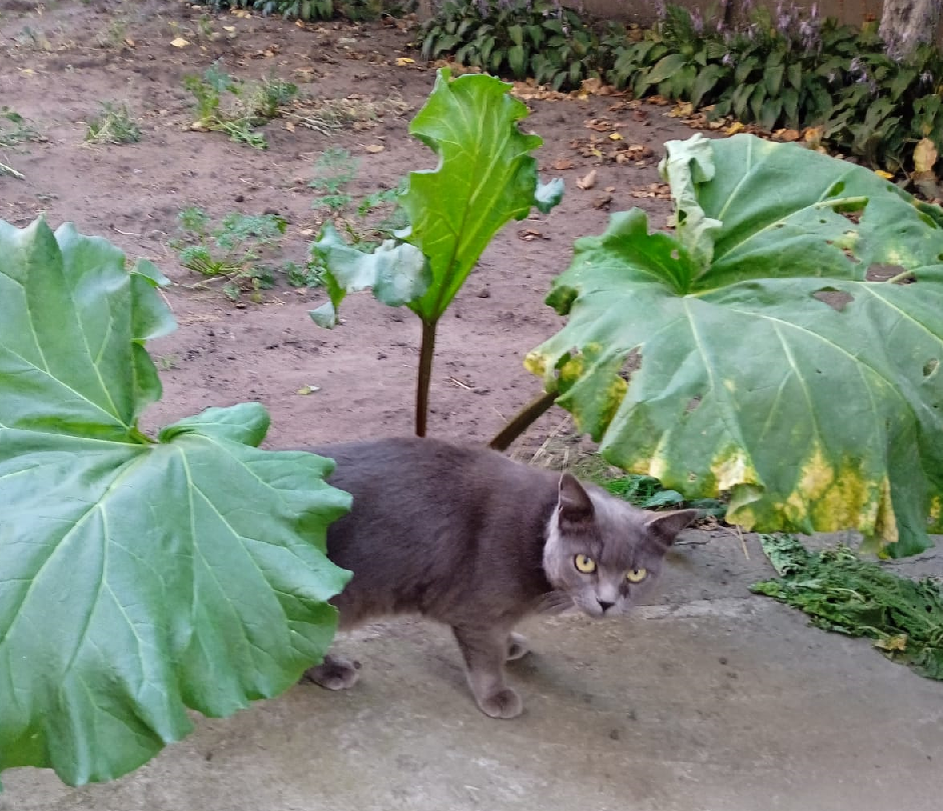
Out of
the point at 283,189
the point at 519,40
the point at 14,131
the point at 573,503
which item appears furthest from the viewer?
the point at 519,40

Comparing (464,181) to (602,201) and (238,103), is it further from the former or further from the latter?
(238,103)

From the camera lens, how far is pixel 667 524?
264cm

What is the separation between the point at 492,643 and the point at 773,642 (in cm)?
93

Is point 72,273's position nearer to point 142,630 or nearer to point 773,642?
point 142,630

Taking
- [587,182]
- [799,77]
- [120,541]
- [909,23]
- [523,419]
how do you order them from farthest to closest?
1. [799,77]
2. [909,23]
3. [587,182]
4. [523,419]
5. [120,541]

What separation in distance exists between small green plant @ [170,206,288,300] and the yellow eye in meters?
2.76

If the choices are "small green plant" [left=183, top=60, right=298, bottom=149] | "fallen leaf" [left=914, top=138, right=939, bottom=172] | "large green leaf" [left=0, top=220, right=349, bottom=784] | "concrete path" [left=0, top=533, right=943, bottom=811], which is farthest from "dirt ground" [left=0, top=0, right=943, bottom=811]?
"fallen leaf" [left=914, top=138, right=939, bottom=172]

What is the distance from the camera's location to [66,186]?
18.8 ft

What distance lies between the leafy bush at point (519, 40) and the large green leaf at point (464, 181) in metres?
5.41

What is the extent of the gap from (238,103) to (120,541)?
19.5 ft

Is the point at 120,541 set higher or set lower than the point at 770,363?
lower

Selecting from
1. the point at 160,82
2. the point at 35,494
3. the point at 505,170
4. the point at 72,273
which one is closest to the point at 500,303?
the point at 505,170

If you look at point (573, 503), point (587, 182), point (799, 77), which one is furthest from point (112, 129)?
point (573, 503)

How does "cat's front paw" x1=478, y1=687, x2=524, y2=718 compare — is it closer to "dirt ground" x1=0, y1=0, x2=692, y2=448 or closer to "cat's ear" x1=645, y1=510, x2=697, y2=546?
"cat's ear" x1=645, y1=510, x2=697, y2=546
